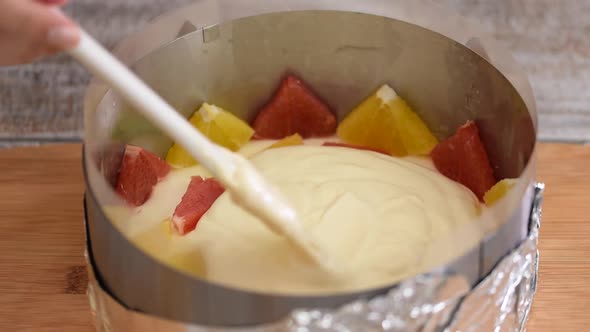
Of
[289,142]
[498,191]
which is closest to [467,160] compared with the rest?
[498,191]

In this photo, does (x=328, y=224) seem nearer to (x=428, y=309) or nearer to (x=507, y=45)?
(x=428, y=309)

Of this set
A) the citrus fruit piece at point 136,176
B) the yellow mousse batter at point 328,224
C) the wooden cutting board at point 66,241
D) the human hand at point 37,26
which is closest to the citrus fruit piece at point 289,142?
the yellow mousse batter at point 328,224

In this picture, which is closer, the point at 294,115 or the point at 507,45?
the point at 294,115

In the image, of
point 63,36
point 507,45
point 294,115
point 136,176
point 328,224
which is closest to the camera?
point 63,36

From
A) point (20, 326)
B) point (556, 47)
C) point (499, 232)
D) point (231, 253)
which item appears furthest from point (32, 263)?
point (556, 47)

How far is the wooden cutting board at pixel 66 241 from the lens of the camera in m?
0.98

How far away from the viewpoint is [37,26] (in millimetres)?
688

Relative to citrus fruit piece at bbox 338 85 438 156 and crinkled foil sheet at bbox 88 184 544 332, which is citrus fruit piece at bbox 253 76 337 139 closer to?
citrus fruit piece at bbox 338 85 438 156

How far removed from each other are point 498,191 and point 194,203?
359mm

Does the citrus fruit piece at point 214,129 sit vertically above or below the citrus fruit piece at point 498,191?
below

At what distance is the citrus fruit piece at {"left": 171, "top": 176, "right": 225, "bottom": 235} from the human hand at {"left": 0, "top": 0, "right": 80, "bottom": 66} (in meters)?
0.29

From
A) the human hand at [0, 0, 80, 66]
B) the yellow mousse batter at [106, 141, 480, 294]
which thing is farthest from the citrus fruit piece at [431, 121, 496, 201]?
the human hand at [0, 0, 80, 66]

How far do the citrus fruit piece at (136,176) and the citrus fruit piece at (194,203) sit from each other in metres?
0.05

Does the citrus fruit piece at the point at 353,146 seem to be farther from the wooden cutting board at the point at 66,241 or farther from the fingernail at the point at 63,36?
the fingernail at the point at 63,36
